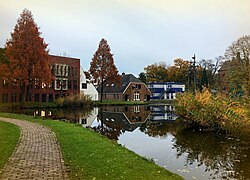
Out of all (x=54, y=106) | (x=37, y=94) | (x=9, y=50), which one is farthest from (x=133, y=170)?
(x=37, y=94)

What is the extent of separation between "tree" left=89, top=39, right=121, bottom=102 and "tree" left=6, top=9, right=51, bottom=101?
1607 cm

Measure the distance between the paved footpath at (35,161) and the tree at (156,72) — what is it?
3221 inches

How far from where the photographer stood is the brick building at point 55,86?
155 ft

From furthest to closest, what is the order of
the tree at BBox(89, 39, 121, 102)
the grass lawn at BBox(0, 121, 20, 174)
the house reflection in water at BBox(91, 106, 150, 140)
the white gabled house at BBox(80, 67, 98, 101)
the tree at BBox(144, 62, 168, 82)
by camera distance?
the tree at BBox(144, 62, 168, 82)
the white gabled house at BBox(80, 67, 98, 101)
the tree at BBox(89, 39, 121, 102)
the house reflection in water at BBox(91, 106, 150, 140)
the grass lawn at BBox(0, 121, 20, 174)

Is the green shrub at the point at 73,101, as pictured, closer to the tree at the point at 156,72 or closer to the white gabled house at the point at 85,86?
the white gabled house at the point at 85,86

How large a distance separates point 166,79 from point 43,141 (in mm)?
82022

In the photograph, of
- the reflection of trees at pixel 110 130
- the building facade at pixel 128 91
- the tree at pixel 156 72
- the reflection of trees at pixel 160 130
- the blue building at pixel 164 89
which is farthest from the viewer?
the tree at pixel 156 72

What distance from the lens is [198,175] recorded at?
886 centimetres

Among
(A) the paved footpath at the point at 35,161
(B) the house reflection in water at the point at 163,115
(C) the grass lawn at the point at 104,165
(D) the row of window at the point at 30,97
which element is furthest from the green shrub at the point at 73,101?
(C) the grass lawn at the point at 104,165

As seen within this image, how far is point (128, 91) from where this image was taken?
71.8 metres

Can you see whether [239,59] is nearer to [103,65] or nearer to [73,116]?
[103,65]

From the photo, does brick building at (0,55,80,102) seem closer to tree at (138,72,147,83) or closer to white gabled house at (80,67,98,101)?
white gabled house at (80,67,98,101)

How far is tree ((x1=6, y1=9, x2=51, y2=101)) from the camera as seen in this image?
3784 centimetres

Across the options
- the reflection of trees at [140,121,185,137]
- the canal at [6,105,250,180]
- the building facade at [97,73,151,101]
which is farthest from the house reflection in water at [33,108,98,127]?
the building facade at [97,73,151,101]
